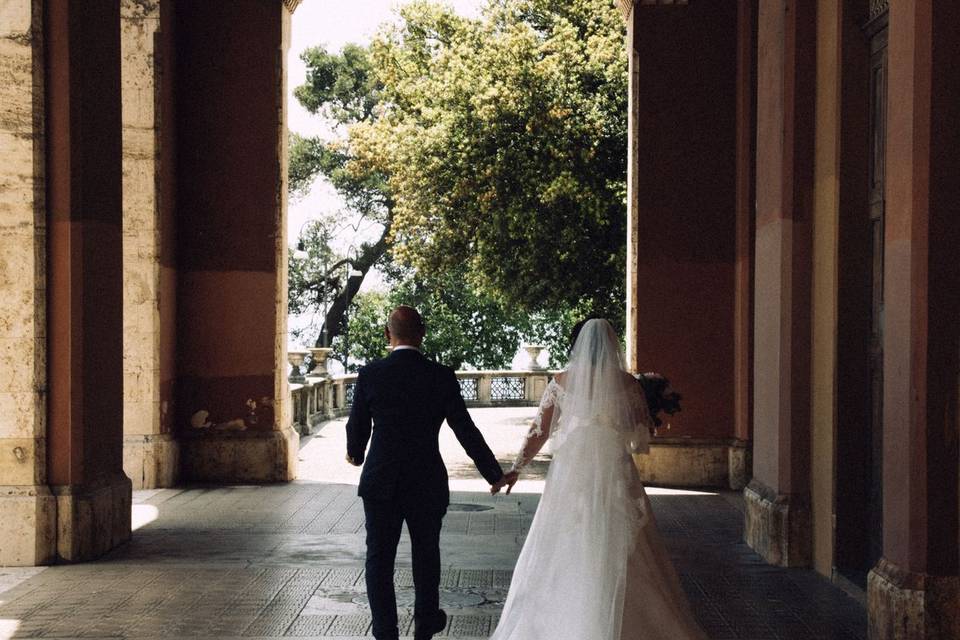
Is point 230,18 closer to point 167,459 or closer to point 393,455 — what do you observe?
point 167,459

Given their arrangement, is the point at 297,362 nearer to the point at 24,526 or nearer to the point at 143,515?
the point at 143,515

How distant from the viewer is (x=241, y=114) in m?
14.1

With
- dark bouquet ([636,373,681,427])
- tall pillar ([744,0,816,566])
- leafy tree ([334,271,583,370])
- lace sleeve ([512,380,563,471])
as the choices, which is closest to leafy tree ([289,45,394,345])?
leafy tree ([334,271,583,370])

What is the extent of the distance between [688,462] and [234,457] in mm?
5380

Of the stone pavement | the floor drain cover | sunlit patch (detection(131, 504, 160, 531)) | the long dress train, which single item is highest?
the long dress train

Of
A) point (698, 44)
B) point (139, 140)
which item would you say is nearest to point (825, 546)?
point (698, 44)

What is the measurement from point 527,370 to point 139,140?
59.9ft

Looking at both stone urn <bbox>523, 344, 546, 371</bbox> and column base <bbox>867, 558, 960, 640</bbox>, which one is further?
stone urn <bbox>523, 344, 546, 371</bbox>

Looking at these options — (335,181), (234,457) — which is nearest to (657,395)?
(234,457)

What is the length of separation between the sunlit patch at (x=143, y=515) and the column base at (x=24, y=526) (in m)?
1.82

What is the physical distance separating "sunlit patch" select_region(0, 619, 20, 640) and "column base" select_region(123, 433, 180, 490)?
242 inches

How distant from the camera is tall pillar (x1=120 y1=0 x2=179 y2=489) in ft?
42.9

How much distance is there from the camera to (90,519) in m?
8.97

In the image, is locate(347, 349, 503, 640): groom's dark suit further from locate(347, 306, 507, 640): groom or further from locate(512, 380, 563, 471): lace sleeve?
locate(512, 380, 563, 471): lace sleeve
